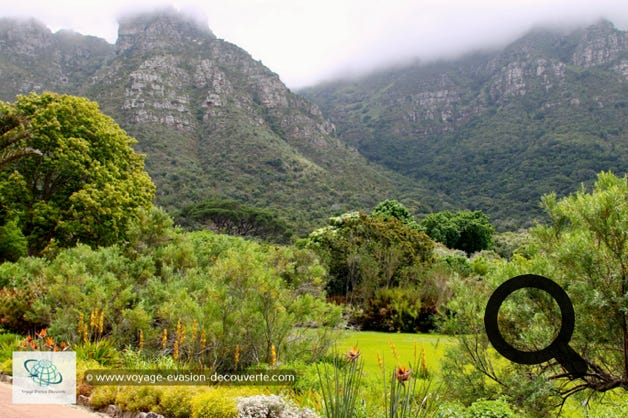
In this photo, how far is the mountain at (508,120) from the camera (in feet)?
239

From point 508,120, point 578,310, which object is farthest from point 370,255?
point 508,120

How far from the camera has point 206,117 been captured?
71312 mm

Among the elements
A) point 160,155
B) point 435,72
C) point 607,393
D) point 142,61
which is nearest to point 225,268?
point 607,393

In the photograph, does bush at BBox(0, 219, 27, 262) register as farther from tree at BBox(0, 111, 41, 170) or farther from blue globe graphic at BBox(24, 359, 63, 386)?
blue globe graphic at BBox(24, 359, 63, 386)

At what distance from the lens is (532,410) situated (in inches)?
192

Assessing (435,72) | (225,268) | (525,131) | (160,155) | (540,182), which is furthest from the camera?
(435,72)

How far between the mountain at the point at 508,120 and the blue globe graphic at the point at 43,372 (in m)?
60.3

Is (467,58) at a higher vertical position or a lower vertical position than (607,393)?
higher

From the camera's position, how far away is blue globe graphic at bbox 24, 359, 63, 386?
6246mm

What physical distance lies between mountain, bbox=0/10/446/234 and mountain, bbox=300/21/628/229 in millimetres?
15122

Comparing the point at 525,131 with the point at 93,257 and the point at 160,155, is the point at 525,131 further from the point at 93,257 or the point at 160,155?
the point at 93,257

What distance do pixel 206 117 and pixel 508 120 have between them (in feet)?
215

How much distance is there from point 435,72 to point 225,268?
14540 centimetres

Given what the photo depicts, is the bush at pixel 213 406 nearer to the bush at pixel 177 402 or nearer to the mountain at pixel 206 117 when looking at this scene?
the bush at pixel 177 402
